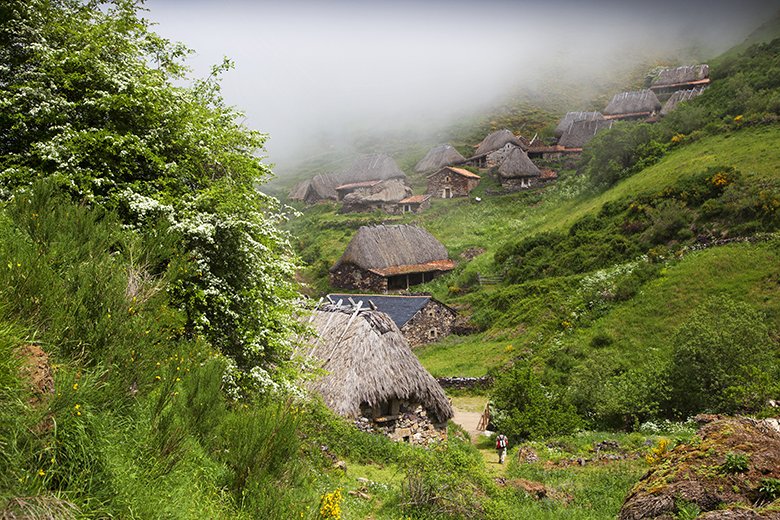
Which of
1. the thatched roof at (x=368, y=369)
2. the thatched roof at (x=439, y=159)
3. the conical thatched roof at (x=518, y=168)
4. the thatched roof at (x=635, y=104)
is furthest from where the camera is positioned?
the thatched roof at (x=439, y=159)

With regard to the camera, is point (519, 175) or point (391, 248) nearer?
point (391, 248)

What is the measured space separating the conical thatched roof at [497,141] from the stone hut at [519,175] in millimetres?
8668

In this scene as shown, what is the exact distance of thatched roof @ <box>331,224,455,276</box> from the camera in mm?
40469

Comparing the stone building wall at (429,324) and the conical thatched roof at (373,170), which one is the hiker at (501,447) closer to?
the stone building wall at (429,324)

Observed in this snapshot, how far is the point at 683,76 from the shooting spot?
68.0m

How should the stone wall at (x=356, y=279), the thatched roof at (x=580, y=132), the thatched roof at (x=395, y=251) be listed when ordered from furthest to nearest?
the thatched roof at (x=580, y=132) < the thatched roof at (x=395, y=251) < the stone wall at (x=356, y=279)

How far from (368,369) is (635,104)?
61.7 m

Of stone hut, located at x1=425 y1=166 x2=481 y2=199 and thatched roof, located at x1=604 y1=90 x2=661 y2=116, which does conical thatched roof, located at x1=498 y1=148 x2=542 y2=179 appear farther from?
thatched roof, located at x1=604 y1=90 x2=661 y2=116

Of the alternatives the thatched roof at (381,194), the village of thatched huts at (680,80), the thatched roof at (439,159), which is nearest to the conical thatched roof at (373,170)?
the thatched roof at (439,159)

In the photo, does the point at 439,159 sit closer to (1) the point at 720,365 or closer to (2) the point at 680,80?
(2) the point at 680,80

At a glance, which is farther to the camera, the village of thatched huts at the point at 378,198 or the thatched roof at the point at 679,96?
the thatched roof at the point at 679,96

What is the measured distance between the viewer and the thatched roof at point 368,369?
1426 centimetres

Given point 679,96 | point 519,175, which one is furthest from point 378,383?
point 679,96

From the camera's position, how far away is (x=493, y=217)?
160 ft
